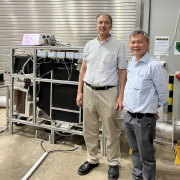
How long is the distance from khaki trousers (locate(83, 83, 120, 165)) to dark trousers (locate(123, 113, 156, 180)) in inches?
10.0

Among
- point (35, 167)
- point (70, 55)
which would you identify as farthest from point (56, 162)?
point (70, 55)

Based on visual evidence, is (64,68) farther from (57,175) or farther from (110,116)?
(57,175)

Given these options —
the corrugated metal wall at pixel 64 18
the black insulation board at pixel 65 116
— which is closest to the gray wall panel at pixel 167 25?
the corrugated metal wall at pixel 64 18

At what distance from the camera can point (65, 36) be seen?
4227 mm

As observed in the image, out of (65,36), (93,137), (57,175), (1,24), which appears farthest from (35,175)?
(1,24)

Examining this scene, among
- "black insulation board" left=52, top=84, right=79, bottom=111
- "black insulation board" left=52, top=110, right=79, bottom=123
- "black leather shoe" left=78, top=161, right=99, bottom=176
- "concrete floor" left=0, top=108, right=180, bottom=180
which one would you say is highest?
"black insulation board" left=52, top=84, right=79, bottom=111

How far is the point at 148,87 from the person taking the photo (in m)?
1.53

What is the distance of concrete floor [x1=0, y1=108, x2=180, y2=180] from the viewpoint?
205 centimetres

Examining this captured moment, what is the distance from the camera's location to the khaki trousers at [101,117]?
1907mm

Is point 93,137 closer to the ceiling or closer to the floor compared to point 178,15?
closer to the floor

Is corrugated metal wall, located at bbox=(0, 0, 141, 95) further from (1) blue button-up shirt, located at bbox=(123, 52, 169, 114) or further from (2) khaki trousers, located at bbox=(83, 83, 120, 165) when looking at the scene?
(1) blue button-up shirt, located at bbox=(123, 52, 169, 114)

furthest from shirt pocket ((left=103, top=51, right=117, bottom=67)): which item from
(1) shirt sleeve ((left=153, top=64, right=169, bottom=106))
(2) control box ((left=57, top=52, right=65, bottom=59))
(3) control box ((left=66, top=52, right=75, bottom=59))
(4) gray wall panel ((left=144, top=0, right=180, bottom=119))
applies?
(4) gray wall panel ((left=144, top=0, right=180, bottom=119))

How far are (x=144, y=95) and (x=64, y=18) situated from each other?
327cm

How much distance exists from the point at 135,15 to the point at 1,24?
320 cm
